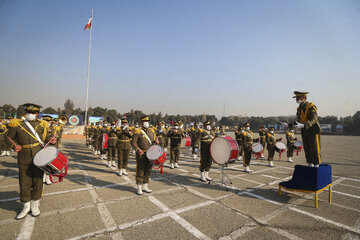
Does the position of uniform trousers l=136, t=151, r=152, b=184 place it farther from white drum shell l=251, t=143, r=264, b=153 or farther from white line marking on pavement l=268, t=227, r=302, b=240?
white drum shell l=251, t=143, r=264, b=153

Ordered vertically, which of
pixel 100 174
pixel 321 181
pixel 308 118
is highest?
pixel 308 118

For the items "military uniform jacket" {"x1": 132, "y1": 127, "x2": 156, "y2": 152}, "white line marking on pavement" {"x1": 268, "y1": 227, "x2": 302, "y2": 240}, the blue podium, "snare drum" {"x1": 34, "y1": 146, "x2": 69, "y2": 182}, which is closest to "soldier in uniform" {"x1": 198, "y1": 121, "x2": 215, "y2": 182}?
"military uniform jacket" {"x1": 132, "y1": 127, "x2": 156, "y2": 152}

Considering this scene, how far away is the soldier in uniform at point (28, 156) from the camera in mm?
3822

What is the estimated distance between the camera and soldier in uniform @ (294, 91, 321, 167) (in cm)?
460

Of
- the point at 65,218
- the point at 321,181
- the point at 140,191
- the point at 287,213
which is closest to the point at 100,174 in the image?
the point at 140,191

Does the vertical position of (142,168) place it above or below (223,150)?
below

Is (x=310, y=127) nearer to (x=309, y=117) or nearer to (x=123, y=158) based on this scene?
(x=309, y=117)

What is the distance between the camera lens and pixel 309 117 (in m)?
4.67

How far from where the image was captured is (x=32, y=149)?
13.0 ft

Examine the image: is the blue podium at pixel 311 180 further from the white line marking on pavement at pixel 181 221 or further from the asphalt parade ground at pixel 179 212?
the white line marking on pavement at pixel 181 221

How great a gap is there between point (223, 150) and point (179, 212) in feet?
8.51

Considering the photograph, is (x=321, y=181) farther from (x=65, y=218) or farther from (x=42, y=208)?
(x=42, y=208)

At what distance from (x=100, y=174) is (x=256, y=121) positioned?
88.1 m

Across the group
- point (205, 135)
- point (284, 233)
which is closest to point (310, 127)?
point (284, 233)
